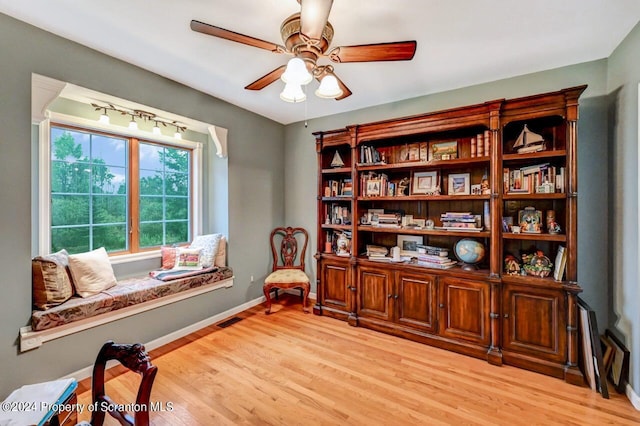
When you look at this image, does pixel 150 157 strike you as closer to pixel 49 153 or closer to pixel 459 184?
pixel 49 153

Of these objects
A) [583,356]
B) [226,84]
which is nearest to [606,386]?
[583,356]

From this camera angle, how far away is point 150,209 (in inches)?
131

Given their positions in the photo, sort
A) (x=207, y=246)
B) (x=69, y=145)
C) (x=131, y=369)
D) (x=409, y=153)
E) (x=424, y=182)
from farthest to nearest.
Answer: (x=207, y=246)
(x=409, y=153)
(x=424, y=182)
(x=69, y=145)
(x=131, y=369)

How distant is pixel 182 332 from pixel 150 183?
174cm

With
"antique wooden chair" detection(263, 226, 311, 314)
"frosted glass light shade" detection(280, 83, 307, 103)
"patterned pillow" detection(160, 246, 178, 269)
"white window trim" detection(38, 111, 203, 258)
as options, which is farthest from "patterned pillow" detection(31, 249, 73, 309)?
"frosted glass light shade" detection(280, 83, 307, 103)

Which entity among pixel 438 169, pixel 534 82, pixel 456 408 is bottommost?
pixel 456 408

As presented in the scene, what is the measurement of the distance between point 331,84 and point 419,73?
130 centimetres

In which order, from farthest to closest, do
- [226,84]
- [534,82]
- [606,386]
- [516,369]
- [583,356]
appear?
[226,84] < [534,82] < [516,369] < [583,356] < [606,386]

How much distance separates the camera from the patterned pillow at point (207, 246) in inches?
134

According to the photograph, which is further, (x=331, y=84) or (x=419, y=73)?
(x=419, y=73)

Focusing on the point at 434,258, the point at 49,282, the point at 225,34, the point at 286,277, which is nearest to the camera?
the point at 225,34

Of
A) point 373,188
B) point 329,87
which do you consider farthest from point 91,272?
point 373,188

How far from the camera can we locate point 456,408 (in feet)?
6.40

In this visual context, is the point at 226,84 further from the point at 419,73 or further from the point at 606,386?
the point at 606,386
